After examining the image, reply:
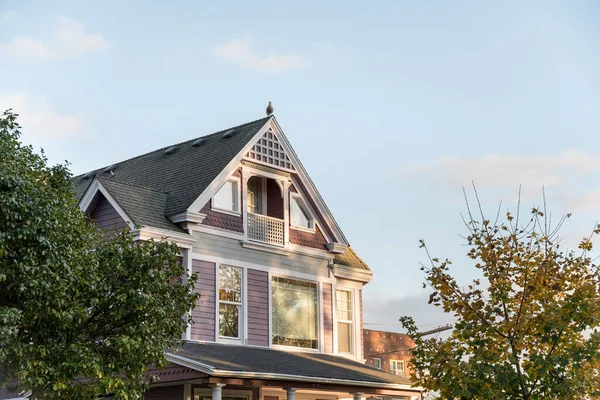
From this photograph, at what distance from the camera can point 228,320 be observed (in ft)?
75.9

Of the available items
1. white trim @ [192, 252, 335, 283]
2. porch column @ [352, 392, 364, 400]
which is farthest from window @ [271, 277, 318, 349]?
porch column @ [352, 392, 364, 400]

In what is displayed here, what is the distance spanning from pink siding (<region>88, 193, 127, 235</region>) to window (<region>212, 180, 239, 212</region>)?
2.70 metres

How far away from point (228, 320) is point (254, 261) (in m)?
1.99

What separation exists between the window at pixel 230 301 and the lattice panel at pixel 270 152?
337cm

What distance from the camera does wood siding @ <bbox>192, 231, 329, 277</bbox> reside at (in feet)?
75.3

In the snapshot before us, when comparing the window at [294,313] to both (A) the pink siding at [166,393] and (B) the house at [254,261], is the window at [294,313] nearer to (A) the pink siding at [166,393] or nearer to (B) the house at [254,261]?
(B) the house at [254,261]

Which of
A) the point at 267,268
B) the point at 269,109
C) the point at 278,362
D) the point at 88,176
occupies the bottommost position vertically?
the point at 278,362

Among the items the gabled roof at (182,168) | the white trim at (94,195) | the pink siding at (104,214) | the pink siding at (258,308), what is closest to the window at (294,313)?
the pink siding at (258,308)

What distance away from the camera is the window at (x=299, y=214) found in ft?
85.1

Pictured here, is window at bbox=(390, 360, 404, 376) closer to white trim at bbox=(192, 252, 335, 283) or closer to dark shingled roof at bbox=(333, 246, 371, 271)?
dark shingled roof at bbox=(333, 246, 371, 271)

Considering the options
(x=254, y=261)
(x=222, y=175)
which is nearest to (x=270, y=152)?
(x=222, y=175)

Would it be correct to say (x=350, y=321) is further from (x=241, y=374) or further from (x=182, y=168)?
(x=241, y=374)

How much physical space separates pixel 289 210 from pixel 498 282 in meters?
13.5

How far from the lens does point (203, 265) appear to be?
22.8 m
